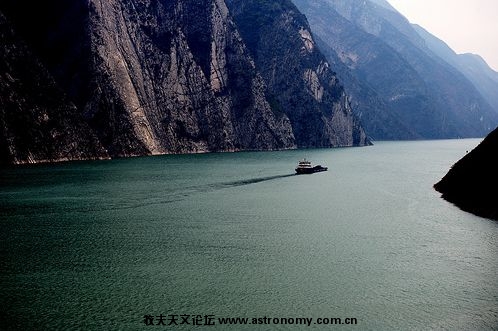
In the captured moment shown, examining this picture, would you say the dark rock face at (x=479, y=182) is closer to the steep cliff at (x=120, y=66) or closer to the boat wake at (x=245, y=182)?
the boat wake at (x=245, y=182)

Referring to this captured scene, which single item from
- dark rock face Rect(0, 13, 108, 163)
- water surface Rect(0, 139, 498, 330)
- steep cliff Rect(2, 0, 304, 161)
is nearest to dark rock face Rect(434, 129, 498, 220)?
water surface Rect(0, 139, 498, 330)

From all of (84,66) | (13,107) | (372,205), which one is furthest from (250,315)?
(84,66)

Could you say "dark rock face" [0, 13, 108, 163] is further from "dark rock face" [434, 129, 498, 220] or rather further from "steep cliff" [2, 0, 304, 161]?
"dark rock face" [434, 129, 498, 220]

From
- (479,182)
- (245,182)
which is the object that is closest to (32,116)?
(245,182)

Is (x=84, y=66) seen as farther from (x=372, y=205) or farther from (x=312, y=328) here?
(x=312, y=328)

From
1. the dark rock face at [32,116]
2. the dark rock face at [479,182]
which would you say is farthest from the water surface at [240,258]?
the dark rock face at [32,116]

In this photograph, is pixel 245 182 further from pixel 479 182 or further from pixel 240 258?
pixel 240 258
